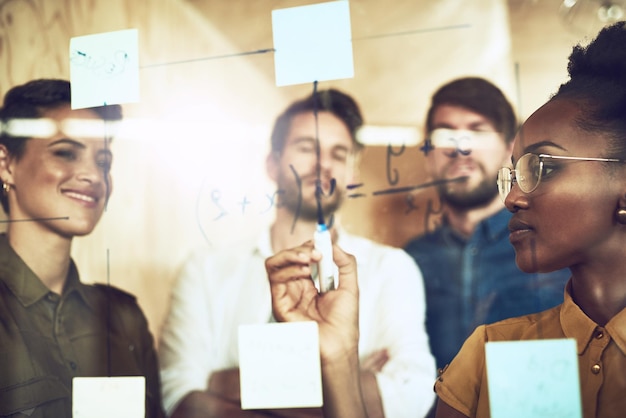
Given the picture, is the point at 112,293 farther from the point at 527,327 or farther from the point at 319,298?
the point at 527,327

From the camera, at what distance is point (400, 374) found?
1.10 meters

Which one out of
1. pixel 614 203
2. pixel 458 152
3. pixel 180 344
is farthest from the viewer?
pixel 180 344

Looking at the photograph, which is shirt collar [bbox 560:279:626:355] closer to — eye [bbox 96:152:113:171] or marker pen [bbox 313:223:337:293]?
marker pen [bbox 313:223:337:293]

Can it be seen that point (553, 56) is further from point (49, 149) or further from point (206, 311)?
point (49, 149)

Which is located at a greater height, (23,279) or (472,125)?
(472,125)

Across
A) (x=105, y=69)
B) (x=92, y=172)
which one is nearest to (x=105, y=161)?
(x=92, y=172)

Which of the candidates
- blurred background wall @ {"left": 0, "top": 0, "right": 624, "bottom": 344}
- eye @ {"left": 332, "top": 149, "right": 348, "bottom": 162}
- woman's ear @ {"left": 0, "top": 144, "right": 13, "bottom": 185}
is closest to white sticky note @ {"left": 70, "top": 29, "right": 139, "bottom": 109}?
blurred background wall @ {"left": 0, "top": 0, "right": 624, "bottom": 344}

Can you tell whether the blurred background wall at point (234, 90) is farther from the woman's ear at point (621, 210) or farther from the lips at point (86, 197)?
the woman's ear at point (621, 210)

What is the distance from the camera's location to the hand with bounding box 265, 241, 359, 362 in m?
1.12

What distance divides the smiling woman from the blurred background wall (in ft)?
0.13

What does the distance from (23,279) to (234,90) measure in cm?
56

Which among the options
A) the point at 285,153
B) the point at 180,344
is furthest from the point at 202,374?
the point at 285,153

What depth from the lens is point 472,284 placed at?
3.53 feet

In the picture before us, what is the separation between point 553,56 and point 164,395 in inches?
35.9
